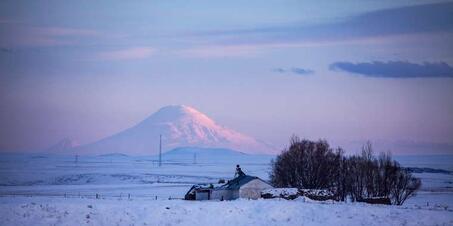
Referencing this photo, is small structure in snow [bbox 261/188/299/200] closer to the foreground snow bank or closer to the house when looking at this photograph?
the house

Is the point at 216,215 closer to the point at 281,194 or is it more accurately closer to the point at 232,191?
the point at 281,194

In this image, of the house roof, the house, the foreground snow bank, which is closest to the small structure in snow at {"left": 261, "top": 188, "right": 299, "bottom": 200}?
the house

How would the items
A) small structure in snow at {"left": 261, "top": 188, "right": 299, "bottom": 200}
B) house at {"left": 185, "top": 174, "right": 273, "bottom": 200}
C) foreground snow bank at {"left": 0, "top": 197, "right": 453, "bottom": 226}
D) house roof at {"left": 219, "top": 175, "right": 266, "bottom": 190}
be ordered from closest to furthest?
foreground snow bank at {"left": 0, "top": 197, "right": 453, "bottom": 226} < small structure in snow at {"left": 261, "top": 188, "right": 299, "bottom": 200} < house at {"left": 185, "top": 174, "right": 273, "bottom": 200} < house roof at {"left": 219, "top": 175, "right": 266, "bottom": 190}

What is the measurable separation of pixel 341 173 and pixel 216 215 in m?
32.6

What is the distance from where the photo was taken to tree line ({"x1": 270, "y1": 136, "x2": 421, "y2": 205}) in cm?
6706

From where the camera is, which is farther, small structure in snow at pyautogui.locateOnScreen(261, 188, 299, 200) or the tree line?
the tree line

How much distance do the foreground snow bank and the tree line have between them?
831 inches

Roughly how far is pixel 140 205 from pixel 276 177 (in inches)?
1348

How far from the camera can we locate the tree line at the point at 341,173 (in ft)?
220

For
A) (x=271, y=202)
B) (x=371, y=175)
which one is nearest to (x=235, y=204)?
(x=271, y=202)

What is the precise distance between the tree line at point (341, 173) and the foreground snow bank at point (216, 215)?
69.3 feet

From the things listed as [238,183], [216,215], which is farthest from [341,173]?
[216,215]

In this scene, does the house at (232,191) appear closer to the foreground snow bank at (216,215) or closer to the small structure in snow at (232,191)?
the small structure in snow at (232,191)

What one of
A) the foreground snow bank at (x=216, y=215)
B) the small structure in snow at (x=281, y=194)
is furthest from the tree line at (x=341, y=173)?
the foreground snow bank at (x=216, y=215)
